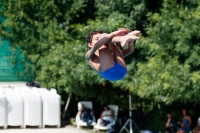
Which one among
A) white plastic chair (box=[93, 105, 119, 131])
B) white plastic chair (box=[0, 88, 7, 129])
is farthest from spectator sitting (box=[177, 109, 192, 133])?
white plastic chair (box=[0, 88, 7, 129])

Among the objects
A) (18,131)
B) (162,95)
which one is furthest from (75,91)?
(162,95)

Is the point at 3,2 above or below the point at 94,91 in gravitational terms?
above

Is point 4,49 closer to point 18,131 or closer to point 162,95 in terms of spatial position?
point 18,131

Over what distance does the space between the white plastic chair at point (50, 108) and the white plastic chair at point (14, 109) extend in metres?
0.65

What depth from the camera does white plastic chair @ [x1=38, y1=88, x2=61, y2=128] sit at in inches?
645

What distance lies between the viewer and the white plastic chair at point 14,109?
1611 centimetres

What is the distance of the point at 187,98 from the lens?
43.4ft

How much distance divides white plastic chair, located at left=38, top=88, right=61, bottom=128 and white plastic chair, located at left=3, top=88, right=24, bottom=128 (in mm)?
654

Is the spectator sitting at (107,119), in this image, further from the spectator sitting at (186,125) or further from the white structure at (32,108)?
the spectator sitting at (186,125)

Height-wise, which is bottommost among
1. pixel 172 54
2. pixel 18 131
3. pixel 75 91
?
pixel 18 131

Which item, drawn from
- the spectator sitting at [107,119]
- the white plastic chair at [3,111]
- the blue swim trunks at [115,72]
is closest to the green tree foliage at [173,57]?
the spectator sitting at [107,119]

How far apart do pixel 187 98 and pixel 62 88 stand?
551 cm

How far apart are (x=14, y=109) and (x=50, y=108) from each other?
1.02m

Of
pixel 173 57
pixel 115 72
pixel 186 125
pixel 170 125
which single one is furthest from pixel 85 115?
pixel 115 72
